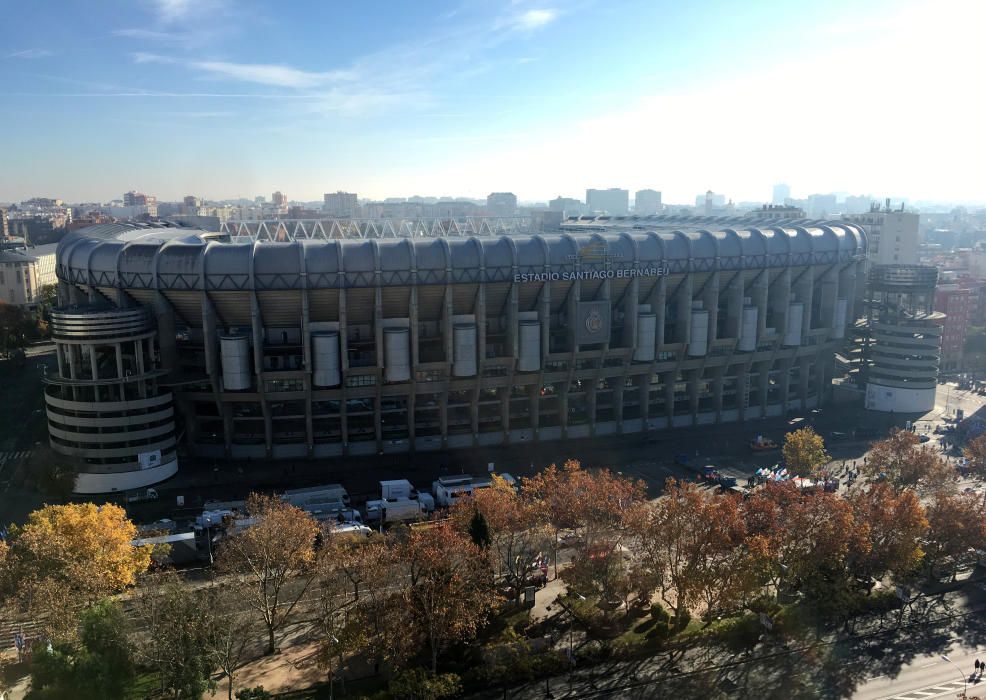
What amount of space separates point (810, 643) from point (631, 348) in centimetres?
4214

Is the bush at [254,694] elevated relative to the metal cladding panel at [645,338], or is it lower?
lower

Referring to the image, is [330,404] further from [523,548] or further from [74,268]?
[523,548]

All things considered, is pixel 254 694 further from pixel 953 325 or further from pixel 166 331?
pixel 953 325

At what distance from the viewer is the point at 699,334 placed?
88.0m

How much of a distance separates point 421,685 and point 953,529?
38.4m

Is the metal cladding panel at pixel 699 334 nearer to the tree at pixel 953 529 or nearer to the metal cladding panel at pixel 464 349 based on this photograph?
the metal cladding panel at pixel 464 349

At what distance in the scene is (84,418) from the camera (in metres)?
70.4

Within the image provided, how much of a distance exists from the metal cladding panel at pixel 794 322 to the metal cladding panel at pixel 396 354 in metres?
48.1

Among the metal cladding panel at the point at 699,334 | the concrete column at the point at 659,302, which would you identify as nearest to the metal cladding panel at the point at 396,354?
the concrete column at the point at 659,302

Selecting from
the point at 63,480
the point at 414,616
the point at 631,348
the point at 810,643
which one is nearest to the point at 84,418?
the point at 63,480

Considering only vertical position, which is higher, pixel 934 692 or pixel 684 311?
pixel 684 311

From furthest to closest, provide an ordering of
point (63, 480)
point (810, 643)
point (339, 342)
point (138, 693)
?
point (339, 342)
point (63, 480)
point (810, 643)
point (138, 693)

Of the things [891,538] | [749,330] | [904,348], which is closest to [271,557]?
[891,538]

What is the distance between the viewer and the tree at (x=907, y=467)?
63.0 metres
